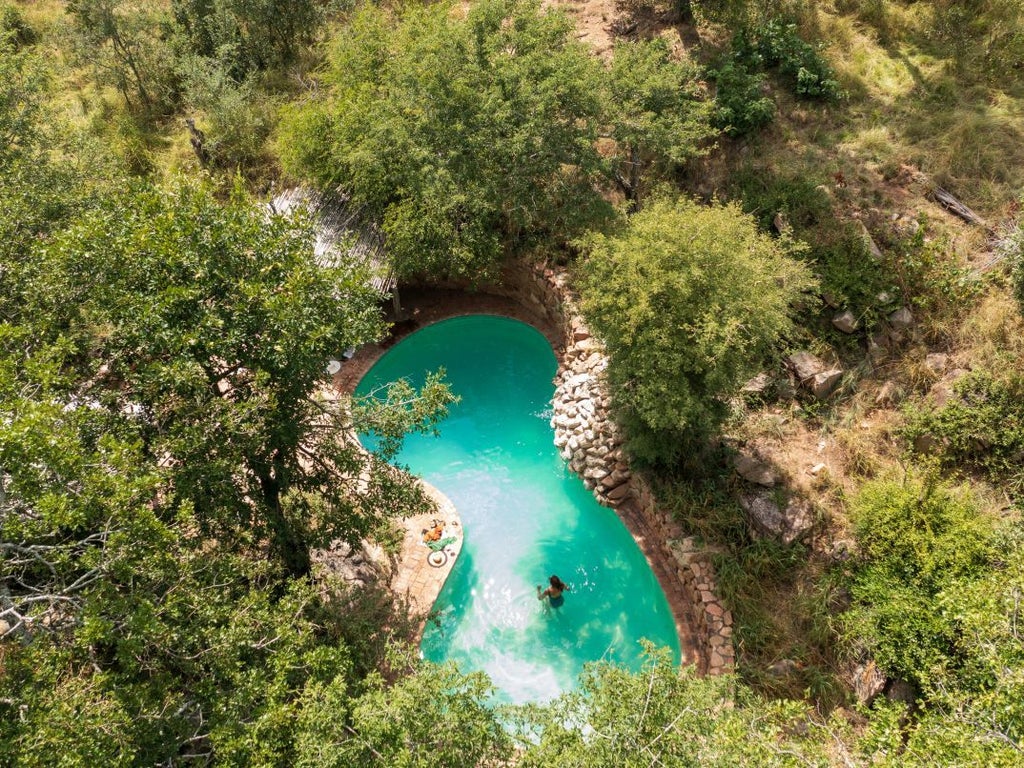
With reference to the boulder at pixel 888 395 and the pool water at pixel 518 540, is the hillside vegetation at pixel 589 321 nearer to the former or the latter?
the boulder at pixel 888 395

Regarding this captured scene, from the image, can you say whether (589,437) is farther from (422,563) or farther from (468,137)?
Answer: (468,137)

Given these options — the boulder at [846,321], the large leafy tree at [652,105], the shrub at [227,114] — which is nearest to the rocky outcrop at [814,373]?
the boulder at [846,321]

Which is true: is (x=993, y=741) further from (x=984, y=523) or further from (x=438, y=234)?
(x=438, y=234)

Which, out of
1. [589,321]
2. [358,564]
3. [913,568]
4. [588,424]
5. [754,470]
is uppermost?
[589,321]

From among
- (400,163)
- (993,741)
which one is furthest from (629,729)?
(400,163)

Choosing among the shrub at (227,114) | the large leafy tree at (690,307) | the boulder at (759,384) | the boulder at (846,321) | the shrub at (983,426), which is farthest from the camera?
the shrub at (227,114)

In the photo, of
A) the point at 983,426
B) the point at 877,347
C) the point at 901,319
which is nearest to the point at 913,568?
the point at 983,426

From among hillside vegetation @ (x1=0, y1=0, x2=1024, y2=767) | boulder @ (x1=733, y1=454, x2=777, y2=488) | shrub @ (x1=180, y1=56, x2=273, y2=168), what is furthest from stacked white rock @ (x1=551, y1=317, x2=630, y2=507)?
shrub @ (x1=180, y1=56, x2=273, y2=168)
